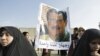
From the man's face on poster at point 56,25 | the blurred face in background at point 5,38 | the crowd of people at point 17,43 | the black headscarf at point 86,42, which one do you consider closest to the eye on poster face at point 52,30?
the man's face on poster at point 56,25

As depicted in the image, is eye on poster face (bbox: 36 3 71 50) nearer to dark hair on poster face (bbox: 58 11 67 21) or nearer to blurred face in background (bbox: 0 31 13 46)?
dark hair on poster face (bbox: 58 11 67 21)

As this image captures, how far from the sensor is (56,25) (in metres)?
12.3

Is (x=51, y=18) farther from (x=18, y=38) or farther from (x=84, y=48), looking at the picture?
(x=84, y=48)

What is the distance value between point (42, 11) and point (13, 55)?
17.0 feet

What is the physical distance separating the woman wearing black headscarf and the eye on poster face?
4.30 metres

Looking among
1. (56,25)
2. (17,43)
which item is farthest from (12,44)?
(56,25)

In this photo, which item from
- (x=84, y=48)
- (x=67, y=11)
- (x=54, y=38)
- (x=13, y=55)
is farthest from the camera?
(x=67, y=11)

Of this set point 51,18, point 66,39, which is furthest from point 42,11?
point 66,39

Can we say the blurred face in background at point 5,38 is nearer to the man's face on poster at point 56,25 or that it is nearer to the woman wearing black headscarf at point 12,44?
the woman wearing black headscarf at point 12,44

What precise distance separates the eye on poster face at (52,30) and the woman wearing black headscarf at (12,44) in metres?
4.30

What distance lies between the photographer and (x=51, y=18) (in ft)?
40.7

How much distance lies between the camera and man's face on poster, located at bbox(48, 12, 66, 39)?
12.1 m

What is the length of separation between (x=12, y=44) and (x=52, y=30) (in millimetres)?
4875

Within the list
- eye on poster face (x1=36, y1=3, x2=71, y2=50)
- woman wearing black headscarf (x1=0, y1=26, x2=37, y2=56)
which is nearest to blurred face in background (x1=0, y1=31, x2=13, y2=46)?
woman wearing black headscarf (x1=0, y1=26, x2=37, y2=56)
